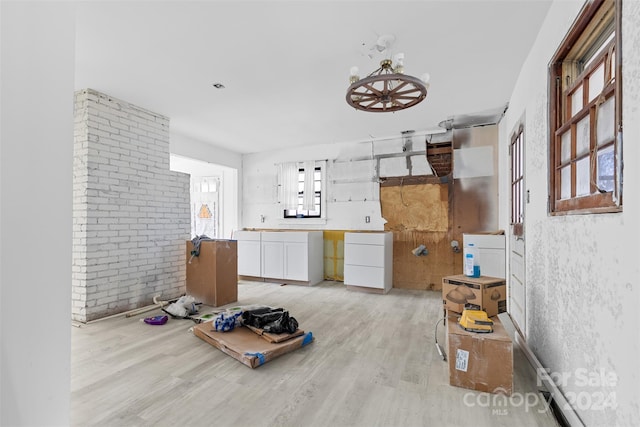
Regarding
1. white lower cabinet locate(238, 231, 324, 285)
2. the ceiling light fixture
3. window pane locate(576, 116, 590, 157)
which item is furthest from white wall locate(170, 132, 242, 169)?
window pane locate(576, 116, 590, 157)

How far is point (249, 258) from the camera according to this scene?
5.81 meters

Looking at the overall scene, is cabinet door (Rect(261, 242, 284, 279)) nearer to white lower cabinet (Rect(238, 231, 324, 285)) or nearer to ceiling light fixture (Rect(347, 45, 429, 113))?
white lower cabinet (Rect(238, 231, 324, 285))

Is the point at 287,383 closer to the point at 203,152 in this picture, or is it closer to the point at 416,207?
the point at 416,207

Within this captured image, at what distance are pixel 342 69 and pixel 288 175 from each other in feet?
10.8

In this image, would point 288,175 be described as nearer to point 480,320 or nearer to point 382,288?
point 382,288

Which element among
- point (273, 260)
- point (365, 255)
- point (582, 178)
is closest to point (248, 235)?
point (273, 260)

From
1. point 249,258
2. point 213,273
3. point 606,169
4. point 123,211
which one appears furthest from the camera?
point 249,258

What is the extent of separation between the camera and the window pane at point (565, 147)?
186 cm

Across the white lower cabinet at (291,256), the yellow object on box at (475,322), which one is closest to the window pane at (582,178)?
the yellow object on box at (475,322)

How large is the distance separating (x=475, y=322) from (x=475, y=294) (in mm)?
577

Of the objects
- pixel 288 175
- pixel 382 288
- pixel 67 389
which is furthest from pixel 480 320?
pixel 288 175

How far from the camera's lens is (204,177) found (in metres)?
7.00

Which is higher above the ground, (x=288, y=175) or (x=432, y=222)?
(x=288, y=175)

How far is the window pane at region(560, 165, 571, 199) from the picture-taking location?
185 cm
